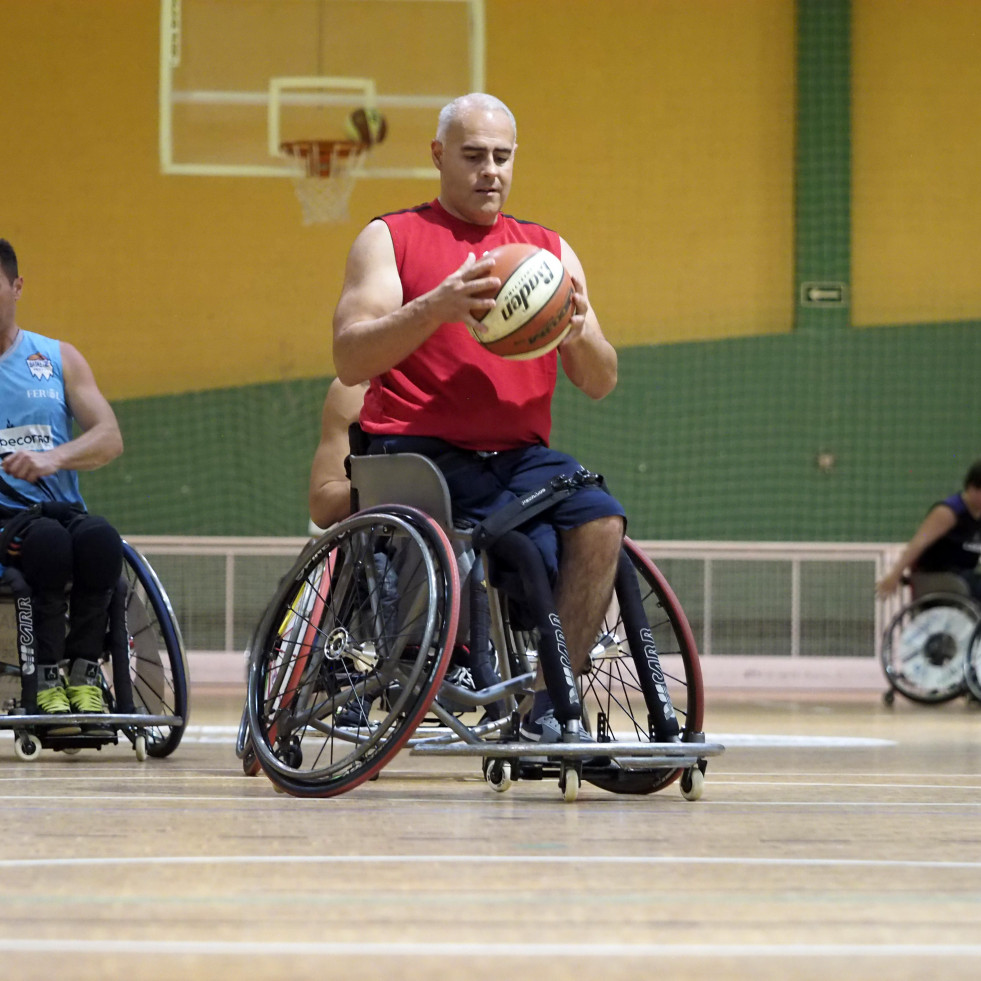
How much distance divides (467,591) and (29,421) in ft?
4.53

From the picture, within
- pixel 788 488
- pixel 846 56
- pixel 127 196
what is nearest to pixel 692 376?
pixel 788 488

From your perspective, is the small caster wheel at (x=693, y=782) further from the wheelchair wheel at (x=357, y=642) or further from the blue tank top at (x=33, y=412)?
the blue tank top at (x=33, y=412)

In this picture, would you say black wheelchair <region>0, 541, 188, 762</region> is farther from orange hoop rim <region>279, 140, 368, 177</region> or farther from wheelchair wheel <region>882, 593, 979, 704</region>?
orange hoop rim <region>279, 140, 368, 177</region>

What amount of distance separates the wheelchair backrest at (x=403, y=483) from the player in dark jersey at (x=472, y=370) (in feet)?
0.15

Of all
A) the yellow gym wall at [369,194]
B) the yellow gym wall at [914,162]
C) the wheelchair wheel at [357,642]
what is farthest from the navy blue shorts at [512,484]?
the yellow gym wall at [914,162]

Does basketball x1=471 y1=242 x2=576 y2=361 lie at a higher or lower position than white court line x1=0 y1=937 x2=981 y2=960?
higher

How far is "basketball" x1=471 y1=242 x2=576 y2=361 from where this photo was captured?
2457mm

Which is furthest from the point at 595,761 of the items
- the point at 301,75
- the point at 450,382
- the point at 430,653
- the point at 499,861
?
the point at 301,75

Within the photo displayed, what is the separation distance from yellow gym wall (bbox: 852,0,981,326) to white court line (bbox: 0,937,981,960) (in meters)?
8.36

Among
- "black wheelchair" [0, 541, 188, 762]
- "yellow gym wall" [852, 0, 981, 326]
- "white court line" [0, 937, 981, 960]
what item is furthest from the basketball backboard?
"white court line" [0, 937, 981, 960]

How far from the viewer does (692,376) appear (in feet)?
30.6

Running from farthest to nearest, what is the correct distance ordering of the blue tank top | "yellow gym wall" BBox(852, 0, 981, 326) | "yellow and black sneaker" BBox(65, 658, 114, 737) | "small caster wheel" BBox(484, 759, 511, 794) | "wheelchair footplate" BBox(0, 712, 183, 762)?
"yellow gym wall" BBox(852, 0, 981, 326) → the blue tank top → "yellow and black sneaker" BBox(65, 658, 114, 737) → "wheelchair footplate" BBox(0, 712, 183, 762) → "small caster wheel" BBox(484, 759, 511, 794)

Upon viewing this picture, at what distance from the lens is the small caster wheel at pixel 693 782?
8.46 ft

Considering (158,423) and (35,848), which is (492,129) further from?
(158,423)
